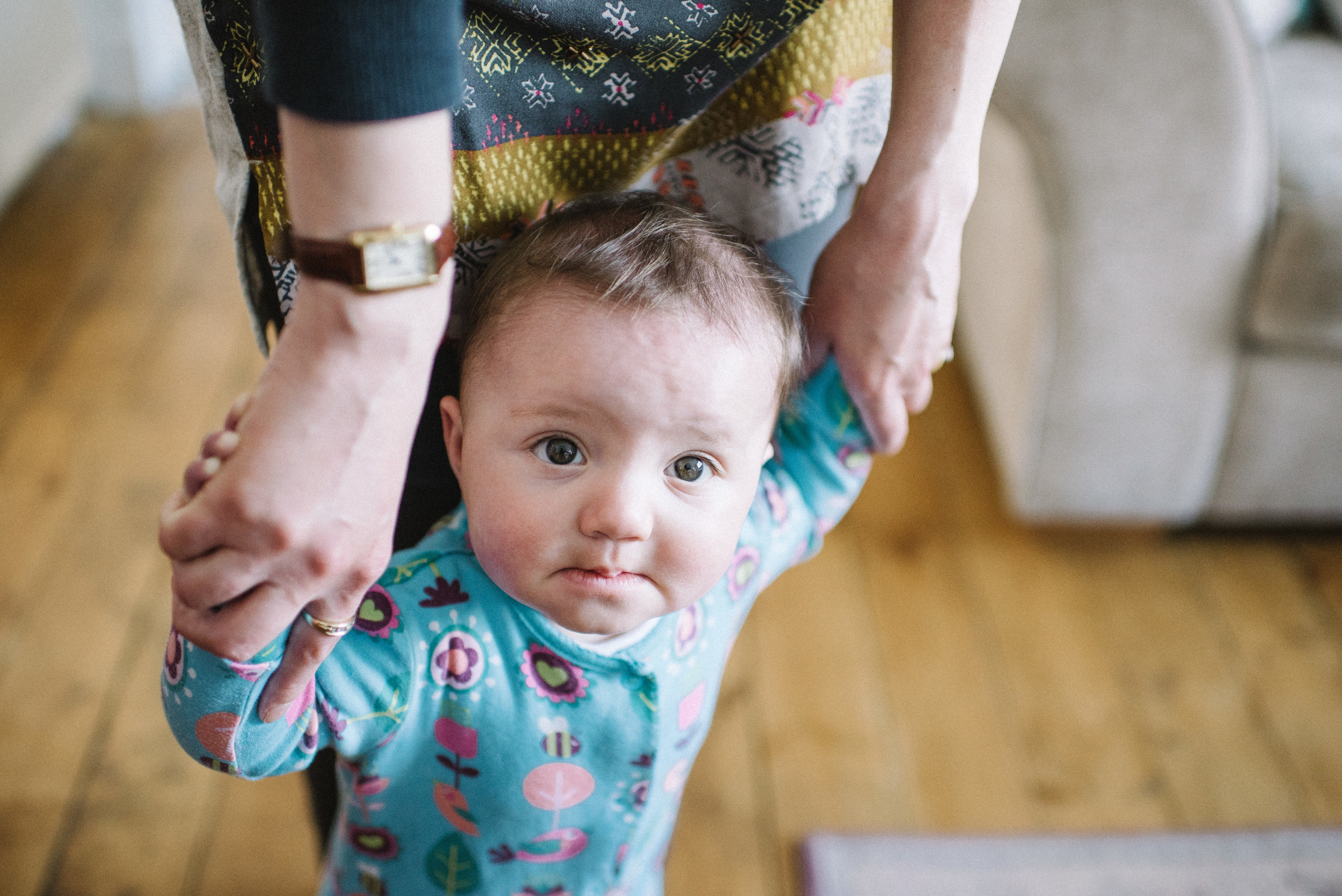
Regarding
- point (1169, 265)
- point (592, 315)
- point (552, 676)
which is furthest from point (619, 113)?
point (1169, 265)

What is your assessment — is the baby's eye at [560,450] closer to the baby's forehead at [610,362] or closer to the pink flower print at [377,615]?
the baby's forehead at [610,362]

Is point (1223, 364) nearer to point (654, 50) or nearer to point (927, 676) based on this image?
point (927, 676)

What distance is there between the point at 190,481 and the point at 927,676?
3.63ft

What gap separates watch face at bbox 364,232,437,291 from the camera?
0.45 metres

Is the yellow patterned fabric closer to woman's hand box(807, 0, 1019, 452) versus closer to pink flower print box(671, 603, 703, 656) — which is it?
woman's hand box(807, 0, 1019, 452)

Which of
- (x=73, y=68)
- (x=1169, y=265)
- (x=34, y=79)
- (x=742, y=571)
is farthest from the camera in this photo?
(x=73, y=68)

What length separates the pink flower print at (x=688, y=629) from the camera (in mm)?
725

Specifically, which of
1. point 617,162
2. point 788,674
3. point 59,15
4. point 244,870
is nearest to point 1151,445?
point 788,674

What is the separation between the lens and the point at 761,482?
2.66 feet

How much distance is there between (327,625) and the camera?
1.72 feet

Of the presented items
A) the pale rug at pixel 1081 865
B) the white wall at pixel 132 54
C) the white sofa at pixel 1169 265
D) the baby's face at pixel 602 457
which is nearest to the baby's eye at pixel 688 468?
the baby's face at pixel 602 457

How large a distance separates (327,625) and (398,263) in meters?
0.18

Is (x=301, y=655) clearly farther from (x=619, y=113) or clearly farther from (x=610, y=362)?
(x=619, y=113)

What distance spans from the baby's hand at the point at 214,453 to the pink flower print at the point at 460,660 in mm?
219
